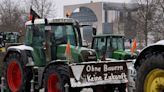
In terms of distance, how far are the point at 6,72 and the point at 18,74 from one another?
27.2 inches

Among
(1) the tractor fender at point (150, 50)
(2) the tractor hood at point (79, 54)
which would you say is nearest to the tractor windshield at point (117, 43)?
(2) the tractor hood at point (79, 54)

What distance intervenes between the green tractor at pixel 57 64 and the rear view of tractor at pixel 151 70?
3.93 m

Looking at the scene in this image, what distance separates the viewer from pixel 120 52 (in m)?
19.2

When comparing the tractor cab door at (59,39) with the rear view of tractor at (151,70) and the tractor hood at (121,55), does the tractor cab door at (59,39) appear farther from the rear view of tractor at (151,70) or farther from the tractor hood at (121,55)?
the tractor hood at (121,55)

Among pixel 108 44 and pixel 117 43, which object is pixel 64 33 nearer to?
pixel 108 44

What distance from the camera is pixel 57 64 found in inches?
430

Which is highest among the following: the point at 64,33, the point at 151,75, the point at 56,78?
the point at 64,33

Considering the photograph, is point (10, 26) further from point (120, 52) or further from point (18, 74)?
point (18, 74)

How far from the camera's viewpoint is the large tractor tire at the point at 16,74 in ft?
40.3

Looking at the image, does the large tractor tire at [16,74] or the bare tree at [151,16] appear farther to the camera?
the bare tree at [151,16]

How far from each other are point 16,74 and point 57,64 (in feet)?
8.91

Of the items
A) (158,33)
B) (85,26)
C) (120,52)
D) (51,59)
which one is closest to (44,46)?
(51,59)

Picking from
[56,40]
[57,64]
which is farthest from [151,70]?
[56,40]

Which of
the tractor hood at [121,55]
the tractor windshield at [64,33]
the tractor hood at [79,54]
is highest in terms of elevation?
the tractor windshield at [64,33]
